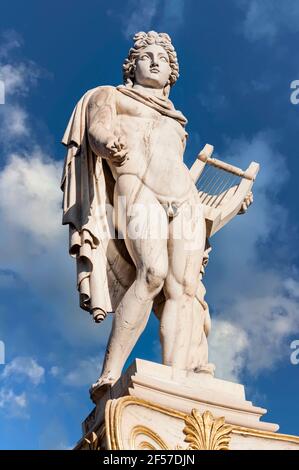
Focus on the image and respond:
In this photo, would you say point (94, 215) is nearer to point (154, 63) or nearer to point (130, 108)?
point (130, 108)

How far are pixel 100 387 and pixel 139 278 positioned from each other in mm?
1232

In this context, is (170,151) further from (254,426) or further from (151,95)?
(254,426)

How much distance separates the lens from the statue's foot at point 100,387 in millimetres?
8164

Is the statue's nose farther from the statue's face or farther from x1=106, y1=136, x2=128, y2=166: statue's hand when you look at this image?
x1=106, y1=136, x2=128, y2=166: statue's hand

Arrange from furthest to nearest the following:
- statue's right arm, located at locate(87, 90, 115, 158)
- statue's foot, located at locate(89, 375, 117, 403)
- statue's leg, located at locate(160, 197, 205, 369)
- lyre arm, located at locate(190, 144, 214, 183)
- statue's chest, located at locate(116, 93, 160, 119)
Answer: lyre arm, located at locate(190, 144, 214, 183) → statue's chest, located at locate(116, 93, 160, 119) → statue's right arm, located at locate(87, 90, 115, 158) → statue's leg, located at locate(160, 197, 205, 369) → statue's foot, located at locate(89, 375, 117, 403)

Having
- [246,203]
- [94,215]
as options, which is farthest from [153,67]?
[94,215]

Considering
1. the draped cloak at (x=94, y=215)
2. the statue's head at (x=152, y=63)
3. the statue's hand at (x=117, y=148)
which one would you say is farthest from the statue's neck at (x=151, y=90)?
the statue's hand at (x=117, y=148)

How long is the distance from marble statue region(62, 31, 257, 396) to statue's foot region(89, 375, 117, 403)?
2 centimetres

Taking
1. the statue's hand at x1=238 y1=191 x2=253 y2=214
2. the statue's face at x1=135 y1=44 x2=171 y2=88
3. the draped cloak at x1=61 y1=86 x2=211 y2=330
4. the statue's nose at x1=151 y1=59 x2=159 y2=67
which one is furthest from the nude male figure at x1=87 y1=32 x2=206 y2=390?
the statue's hand at x1=238 y1=191 x2=253 y2=214

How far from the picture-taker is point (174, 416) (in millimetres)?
7488

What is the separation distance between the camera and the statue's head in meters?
10.2

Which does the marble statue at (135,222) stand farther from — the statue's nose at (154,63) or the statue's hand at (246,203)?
the statue's hand at (246,203)

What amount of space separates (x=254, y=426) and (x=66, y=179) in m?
3.68
